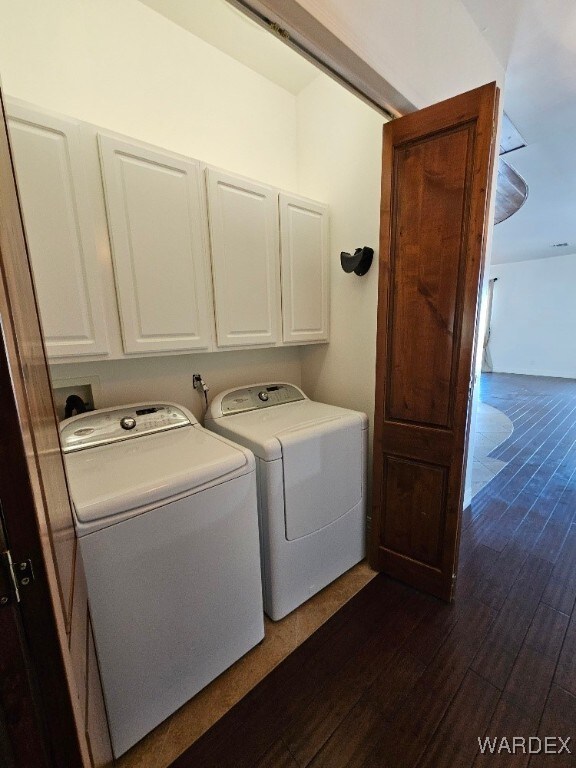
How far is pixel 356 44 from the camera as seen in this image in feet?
3.84

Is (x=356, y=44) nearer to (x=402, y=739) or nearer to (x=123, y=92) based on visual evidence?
(x=123, y=92)

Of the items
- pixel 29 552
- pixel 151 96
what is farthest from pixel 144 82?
pixel 29 552

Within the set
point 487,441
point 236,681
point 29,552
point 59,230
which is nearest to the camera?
point 29,552

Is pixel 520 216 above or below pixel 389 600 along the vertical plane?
above

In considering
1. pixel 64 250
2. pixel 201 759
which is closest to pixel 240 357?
pixel 64 250

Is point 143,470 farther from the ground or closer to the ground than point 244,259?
closer to the ground

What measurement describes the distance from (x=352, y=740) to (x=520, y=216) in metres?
5.89

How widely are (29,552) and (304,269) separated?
6.43 feet

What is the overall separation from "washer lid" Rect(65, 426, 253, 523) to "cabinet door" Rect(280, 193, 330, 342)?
3.19ft

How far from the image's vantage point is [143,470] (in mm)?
1174

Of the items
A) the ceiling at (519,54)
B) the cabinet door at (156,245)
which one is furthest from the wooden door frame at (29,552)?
the ceiling at (519,54)

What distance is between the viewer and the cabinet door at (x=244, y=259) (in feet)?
5.55

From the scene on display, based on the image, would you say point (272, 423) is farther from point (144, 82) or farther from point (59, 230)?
point (144, 82)

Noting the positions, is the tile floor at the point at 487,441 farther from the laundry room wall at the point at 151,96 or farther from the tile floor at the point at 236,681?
the laundry room wall at the point at 151,96
